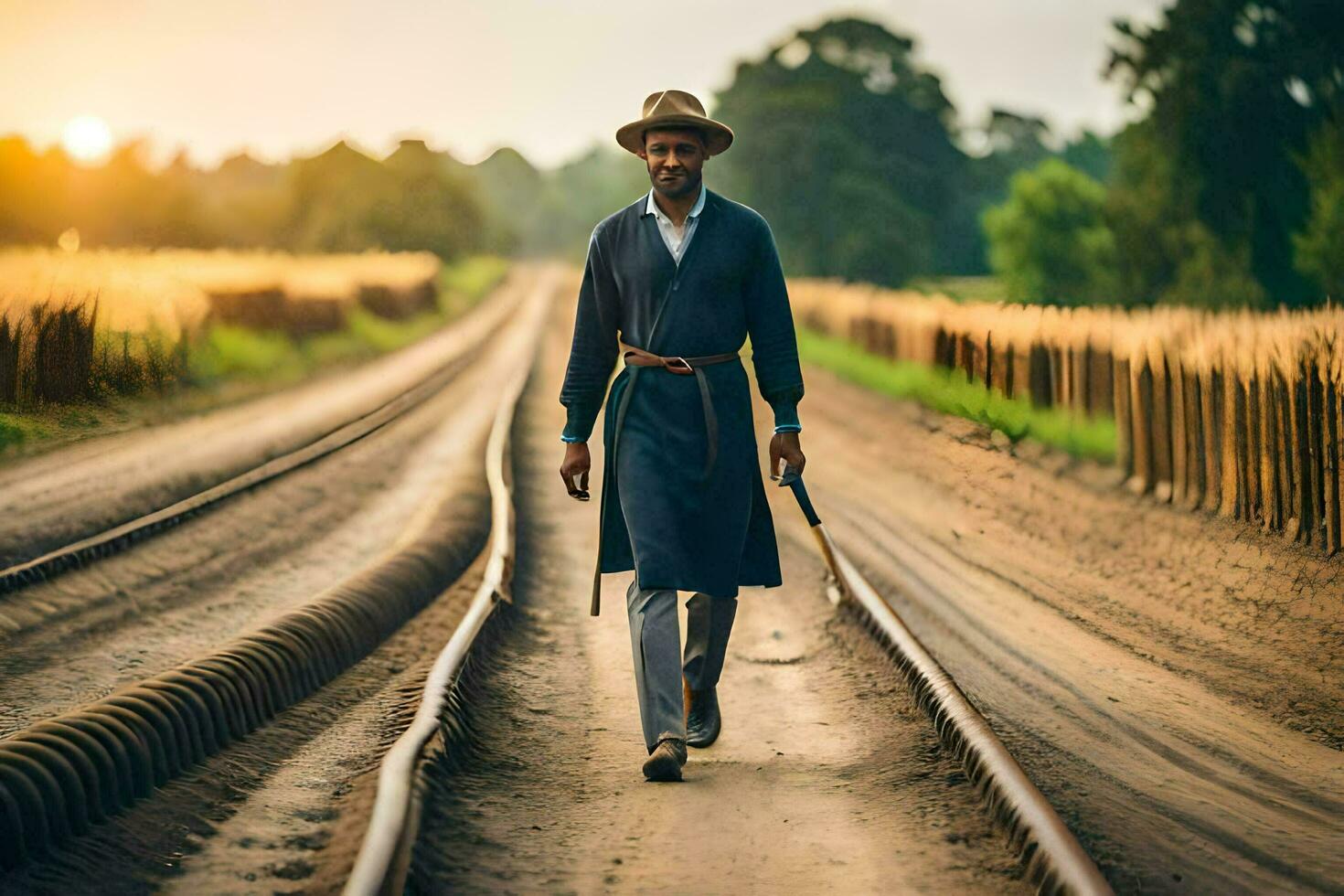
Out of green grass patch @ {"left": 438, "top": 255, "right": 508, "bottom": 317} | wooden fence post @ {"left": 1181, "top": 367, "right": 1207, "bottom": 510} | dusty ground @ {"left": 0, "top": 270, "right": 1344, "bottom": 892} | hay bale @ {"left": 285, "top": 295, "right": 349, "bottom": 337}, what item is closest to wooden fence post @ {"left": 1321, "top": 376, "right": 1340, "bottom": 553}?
dusty ground @ {"left": 0, "top": 270, "right": 1344, "bottom": 892}

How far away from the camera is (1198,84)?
125ft

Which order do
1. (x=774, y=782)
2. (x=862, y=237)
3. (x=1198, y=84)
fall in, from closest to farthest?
(x=774, y=782), (x=1198, y=84), (x=862, y=237)

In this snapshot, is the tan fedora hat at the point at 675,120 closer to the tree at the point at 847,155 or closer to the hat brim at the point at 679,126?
the hat brim at the point at 679,126

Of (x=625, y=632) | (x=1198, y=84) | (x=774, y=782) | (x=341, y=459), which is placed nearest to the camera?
(x=774, y=782)

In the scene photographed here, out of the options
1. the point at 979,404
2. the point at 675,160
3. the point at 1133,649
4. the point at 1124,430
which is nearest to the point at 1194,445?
the point at 1124,430

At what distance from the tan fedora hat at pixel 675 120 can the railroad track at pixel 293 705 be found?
89.9 inches

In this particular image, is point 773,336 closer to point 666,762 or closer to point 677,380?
point 677,380

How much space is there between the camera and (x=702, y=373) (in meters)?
5.19

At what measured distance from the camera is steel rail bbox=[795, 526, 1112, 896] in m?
3.75

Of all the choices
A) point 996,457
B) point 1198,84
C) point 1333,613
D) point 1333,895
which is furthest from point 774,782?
point 1198,84

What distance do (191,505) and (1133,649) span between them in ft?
24.6

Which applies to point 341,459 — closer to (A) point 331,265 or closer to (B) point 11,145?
(B) point 11,145

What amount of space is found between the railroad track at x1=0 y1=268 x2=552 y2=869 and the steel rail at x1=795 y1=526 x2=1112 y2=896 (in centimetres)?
248

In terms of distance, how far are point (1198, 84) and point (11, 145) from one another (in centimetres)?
3230
